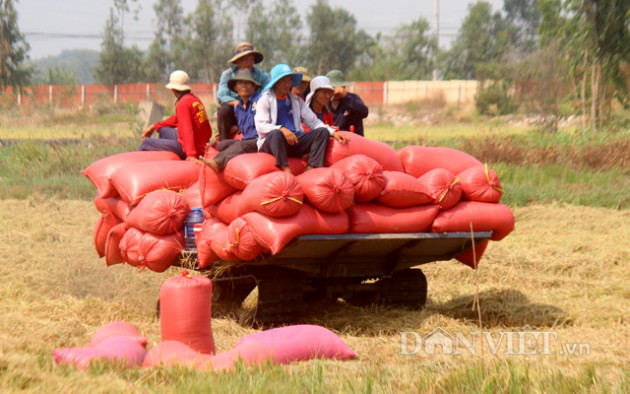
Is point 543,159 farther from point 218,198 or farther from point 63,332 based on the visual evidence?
point 63,332

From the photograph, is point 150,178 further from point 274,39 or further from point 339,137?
point 274,39

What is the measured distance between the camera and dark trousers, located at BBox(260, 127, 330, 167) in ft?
19.9

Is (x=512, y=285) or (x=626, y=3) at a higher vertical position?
(x=626, y=3)

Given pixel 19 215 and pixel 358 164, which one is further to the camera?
pixel 19 215

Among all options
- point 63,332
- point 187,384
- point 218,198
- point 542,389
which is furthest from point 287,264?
point 542,389

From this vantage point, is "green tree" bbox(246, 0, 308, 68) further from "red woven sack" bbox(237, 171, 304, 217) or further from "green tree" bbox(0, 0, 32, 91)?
"red woven sack" bbox(237, 171, 304, 217)

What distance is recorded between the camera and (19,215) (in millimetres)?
10945

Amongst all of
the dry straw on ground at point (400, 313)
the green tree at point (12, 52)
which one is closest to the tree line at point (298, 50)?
the green tree at point (12, 52)

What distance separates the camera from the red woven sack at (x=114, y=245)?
279 inches

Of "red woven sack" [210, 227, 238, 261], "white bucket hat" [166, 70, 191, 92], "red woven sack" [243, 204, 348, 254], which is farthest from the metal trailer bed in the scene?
"white bucket hat" [166, 70, 191, 92]


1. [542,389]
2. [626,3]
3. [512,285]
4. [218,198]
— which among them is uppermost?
[626,3]

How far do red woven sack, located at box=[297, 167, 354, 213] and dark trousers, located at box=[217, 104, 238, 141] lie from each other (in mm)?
1953

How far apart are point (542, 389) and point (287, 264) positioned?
261 cm

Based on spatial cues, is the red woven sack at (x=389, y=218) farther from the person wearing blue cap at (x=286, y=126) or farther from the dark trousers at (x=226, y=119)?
the dark trousers at (x=226, y=119)
